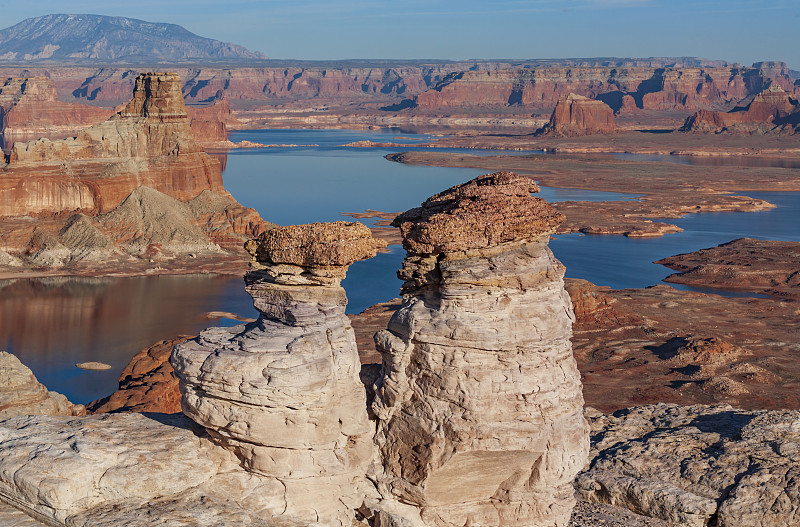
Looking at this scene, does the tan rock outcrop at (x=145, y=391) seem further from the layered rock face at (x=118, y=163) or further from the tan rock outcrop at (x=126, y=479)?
the layered rock face at (x=118, y=163)

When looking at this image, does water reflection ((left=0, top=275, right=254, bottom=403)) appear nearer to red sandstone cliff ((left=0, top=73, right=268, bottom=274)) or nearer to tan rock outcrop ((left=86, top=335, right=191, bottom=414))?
tan rock outcrop ((left=86, top=335, right=191, bottom=414))

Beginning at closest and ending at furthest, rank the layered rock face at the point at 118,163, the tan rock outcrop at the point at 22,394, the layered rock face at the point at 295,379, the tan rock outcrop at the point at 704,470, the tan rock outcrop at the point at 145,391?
1. the layered rock face at the point at 295,379
2. the tan rock outcrop at the point at 704,470
3. the tan rock outcrop at the point at 22,394
4. the tan rock outcrop at the point at 145,391
5. the layered rock face at the point at 118,163

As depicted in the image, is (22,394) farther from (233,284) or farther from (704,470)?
(233,284)

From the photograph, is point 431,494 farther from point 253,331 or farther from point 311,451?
point 253,331

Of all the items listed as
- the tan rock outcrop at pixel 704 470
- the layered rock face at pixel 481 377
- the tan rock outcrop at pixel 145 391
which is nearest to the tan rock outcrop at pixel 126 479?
the layered rock face at pixel 481 377

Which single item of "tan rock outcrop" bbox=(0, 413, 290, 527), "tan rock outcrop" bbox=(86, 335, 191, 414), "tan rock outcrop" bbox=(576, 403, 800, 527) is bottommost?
"tan rock outcrop" bbox=(86, 335, 191, 414)

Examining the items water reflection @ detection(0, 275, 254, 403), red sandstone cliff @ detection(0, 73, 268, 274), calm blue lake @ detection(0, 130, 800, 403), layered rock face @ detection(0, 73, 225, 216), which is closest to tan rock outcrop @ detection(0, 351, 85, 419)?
water reflection @ detection(0, 275, 254, 403)

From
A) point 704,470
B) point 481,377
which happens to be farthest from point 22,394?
point 704,470
